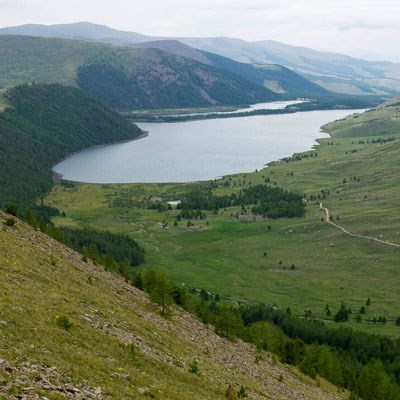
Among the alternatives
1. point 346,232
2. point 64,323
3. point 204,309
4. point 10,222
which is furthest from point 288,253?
point 64,323

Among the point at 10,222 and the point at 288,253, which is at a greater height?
the point at 10,222

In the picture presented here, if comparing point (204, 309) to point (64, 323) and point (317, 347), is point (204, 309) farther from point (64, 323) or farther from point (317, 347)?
point (64, 323)

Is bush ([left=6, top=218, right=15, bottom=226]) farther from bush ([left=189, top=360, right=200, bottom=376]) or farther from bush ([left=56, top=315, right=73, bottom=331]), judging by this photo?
bush ([left=189, top=360, right=200, bottom=376])

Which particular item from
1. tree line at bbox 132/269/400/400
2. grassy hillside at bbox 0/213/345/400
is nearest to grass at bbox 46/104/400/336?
tree line at bbox 132/269/400/400

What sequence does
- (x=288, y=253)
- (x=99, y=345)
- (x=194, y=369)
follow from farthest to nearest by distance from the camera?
(x=288, y=253) < (x=194, y=369) < (x=99, y=345)

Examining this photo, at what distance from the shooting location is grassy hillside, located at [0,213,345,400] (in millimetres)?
26859

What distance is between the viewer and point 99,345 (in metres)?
34.4

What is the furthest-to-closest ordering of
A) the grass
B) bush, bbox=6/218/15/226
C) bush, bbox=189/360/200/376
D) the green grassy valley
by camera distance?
the grass, bush, bbox=6/218/15/226, bush, bbox=189/360/200/376, the green grassy valley

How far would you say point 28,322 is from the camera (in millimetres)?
31828

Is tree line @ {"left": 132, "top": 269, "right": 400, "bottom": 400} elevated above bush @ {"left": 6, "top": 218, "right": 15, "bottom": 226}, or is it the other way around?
bush @ {"left": 6, "top": 218, "right": 15, "bottom": 226}

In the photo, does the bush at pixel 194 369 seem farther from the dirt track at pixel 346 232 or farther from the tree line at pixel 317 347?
the dirt track at pixel 346 232

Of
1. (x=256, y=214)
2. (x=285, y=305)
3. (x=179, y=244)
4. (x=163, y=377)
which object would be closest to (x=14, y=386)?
(x=163, y=377)

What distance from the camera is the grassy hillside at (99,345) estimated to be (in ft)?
88.1

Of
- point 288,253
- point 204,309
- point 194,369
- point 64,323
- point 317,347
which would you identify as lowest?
point 288,253
